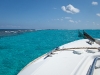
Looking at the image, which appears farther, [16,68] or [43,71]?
[16,68]

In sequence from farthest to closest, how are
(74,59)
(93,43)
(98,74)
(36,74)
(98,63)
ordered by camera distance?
(93,43)
(74,59)
(98,63)
(98,74)
(36,74)

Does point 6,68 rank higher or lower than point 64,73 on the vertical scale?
lower

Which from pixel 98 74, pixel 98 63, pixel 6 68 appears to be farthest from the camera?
pixel 6 68

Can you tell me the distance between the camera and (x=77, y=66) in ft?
8.09

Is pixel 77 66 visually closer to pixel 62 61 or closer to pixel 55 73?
pixel 62 61

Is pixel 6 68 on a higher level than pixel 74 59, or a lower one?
lower

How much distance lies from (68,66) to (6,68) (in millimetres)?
4506

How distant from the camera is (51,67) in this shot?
7.84 ft

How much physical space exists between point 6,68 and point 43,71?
4.47 m

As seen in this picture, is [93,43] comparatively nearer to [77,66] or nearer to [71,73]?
[77,66]

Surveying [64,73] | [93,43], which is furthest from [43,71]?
[93,43]

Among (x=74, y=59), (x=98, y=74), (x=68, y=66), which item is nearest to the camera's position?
(x=98, y=74)

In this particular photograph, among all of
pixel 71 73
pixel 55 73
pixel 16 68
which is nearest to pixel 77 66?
pixel 71 73

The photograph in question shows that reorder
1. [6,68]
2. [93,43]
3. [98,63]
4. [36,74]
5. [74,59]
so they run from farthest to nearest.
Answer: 1. [6,68]
2. [93,43]
3. [74,59]
4. [98,63]
5. [36,74]
